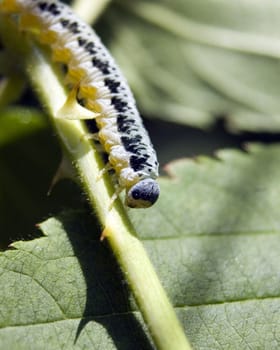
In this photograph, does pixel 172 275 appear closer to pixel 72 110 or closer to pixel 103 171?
pixel 103 171

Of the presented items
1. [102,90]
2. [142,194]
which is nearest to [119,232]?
[142,194]

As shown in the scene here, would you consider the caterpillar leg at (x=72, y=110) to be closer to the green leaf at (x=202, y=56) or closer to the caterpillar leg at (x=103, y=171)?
the caterpillar leg at (x=103, y=171)

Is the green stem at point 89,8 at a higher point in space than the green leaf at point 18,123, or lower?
higher

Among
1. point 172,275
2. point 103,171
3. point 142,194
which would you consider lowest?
point 172,275

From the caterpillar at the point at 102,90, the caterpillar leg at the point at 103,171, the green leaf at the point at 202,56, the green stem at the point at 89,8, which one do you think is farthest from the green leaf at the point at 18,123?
the green leaf at the point at 202,56

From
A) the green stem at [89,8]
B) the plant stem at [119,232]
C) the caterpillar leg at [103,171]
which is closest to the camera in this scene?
the plant stem at [119,232]

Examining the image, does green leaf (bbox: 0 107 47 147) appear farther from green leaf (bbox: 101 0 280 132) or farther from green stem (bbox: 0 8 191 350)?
green leaf (bbox: 101 0 280 132)

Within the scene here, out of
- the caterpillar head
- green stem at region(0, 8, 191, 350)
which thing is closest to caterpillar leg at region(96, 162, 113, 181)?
green stem at region(0, 8, 191, 350)
